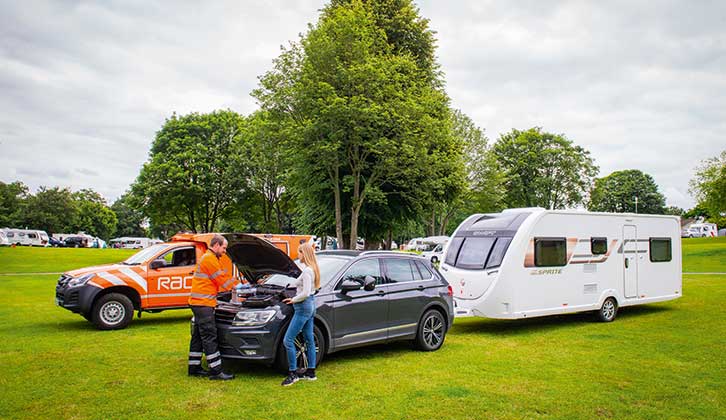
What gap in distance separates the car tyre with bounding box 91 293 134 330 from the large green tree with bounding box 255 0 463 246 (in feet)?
41.7

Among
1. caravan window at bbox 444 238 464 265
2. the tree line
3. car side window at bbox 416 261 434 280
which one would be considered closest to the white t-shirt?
car side window at bbox 416 261 434 280

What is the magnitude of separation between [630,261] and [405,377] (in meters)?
8.94

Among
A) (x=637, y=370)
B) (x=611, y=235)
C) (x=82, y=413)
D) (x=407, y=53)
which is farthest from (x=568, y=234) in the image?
(x=407, y=53)

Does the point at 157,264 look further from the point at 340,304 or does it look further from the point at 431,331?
the point at 431,331

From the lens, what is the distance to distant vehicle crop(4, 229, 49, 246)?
2643 inches

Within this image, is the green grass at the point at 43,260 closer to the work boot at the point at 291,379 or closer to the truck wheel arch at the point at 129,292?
the truck wheel arch at the point at 129,292

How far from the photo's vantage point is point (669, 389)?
701 centimetres

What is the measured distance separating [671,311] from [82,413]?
49.4 feet

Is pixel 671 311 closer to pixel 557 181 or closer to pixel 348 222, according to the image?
pixel 348 222

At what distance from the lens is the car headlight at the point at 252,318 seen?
291 inches

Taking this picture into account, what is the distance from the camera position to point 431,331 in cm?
958

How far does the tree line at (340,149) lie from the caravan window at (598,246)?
39.7ft

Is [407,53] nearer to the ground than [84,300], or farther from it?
farther from it

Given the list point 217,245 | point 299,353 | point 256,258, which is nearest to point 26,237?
point 256,258
